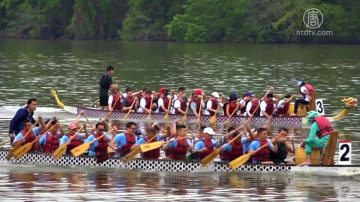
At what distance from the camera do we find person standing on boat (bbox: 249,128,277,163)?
27.1 metres

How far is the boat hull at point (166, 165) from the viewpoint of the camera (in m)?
26.6

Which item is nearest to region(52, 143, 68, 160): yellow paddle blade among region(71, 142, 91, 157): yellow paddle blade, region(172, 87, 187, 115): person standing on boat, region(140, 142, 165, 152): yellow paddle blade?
region(71, 142, 91, 157): yellow paddle blade

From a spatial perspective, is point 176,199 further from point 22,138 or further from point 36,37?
point 36,37

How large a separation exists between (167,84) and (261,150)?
1152 inches

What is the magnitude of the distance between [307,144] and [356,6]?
71375 mm

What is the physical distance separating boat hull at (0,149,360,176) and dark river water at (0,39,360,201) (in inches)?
7.1

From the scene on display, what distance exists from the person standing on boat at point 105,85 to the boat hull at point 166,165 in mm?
11334

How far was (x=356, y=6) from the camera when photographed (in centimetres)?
9675

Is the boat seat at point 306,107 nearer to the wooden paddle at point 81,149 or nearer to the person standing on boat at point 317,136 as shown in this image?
the person standing on boat at point 317,136

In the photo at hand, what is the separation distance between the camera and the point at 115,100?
1578 inches

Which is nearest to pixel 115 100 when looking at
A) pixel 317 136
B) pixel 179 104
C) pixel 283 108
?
pixel 179 104

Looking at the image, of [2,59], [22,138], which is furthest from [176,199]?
[2,59]

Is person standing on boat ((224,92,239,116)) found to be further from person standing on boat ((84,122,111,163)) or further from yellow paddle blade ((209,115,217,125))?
person standing on boat ((84,122,111,163))

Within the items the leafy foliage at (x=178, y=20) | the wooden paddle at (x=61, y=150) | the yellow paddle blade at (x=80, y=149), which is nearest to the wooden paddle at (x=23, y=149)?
the wooden paddle at (x=61, y=150)
